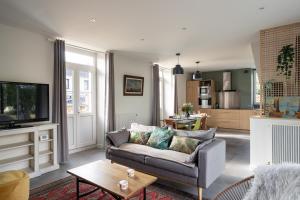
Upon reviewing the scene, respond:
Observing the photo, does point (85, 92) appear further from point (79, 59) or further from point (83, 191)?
point (83, 191)

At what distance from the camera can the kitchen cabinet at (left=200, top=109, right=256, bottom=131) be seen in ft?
24.9

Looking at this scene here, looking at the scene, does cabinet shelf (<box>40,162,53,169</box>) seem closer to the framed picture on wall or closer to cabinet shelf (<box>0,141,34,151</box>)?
cabinet shelf (<box>0,141,34,151</box>)

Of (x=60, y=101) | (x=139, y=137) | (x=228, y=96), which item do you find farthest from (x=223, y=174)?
(x=228, y=96)

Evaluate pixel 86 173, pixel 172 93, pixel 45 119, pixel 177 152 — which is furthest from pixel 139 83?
pixel 86 173

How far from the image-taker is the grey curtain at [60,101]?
12.7ft

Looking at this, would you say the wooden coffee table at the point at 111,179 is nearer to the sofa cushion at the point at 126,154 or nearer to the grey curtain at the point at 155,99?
the sofa cushion at the point at 126,154

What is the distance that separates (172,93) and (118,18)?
529 cm

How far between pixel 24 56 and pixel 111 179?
2.91 metres

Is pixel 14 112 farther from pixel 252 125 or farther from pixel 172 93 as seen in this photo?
pixel 172 93

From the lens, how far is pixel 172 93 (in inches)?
316

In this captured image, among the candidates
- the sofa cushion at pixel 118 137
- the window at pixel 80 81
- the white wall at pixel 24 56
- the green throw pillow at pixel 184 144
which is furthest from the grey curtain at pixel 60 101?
the green throw pillow at pixel 184 144

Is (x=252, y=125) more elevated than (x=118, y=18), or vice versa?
(x=118, y=18)

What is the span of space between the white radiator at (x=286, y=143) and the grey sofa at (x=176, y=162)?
1012 mm

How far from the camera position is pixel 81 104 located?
501 cm
